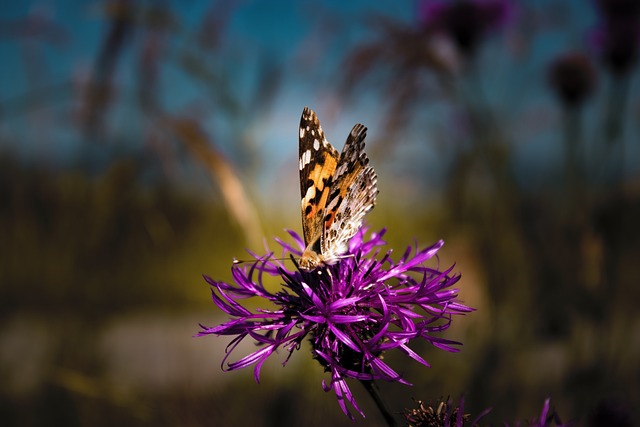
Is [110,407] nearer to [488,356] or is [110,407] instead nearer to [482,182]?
[488,356]

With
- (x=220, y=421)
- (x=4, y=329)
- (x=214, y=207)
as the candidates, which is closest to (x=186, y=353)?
(x=220, y=421)

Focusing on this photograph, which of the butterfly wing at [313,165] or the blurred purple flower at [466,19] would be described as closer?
the butterfly wing at [313,165]

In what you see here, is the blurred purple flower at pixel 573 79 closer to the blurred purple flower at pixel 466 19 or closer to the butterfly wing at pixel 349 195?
the blurred purple flower at pixel 466 19

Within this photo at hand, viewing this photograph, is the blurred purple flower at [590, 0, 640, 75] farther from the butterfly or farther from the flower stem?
the flower stem

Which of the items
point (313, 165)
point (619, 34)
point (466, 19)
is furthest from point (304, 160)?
point (619, 34)

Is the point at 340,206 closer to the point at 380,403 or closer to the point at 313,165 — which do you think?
the point at 313,165

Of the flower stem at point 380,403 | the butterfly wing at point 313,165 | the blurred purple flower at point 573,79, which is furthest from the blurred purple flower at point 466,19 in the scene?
the flower stem at point 380,403

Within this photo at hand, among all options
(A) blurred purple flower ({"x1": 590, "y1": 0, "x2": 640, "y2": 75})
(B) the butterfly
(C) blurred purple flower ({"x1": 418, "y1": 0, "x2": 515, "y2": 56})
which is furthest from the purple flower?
(A) blurred purple flower ({"x1": 590, "y1": 0, "x2": 640, "y2": 75})

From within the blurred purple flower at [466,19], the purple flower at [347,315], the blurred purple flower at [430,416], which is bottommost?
the blurred purple flower at [430,416]
